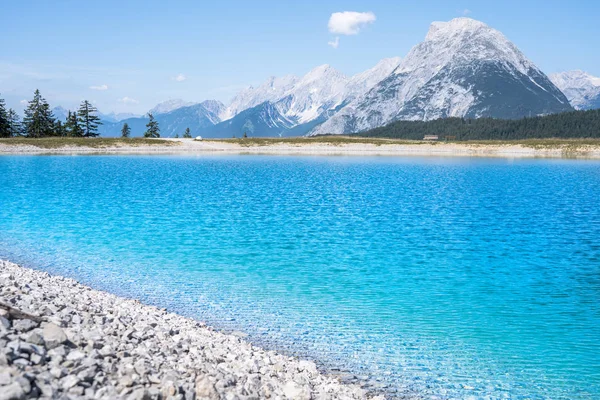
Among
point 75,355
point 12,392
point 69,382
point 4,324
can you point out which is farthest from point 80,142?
point 12,392

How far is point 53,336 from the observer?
1081 cm

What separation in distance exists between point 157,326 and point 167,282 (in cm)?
822

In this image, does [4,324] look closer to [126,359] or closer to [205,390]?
[126,359]

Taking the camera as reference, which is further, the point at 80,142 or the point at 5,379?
the point at 80,142

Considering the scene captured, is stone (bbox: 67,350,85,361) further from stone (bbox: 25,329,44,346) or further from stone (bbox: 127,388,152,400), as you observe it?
stone (bbox: 127,388,152,400)

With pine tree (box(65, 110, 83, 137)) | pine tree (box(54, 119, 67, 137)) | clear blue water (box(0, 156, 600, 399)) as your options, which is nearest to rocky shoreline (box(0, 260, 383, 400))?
clear blue water (box(0, 156, 600, 399))

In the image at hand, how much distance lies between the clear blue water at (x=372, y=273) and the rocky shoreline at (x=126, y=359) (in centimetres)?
218

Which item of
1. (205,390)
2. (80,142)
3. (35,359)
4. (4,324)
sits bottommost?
(205,390)

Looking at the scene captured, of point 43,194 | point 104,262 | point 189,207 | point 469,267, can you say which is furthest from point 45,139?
point 469,267

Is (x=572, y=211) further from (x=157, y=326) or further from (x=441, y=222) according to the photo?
(x=157, y=326)

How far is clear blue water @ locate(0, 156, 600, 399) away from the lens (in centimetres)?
1552

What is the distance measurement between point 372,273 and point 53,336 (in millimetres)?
17078

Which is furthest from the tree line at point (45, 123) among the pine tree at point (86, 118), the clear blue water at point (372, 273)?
the clear blue water at point (372, 273)

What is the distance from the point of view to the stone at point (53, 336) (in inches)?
417
